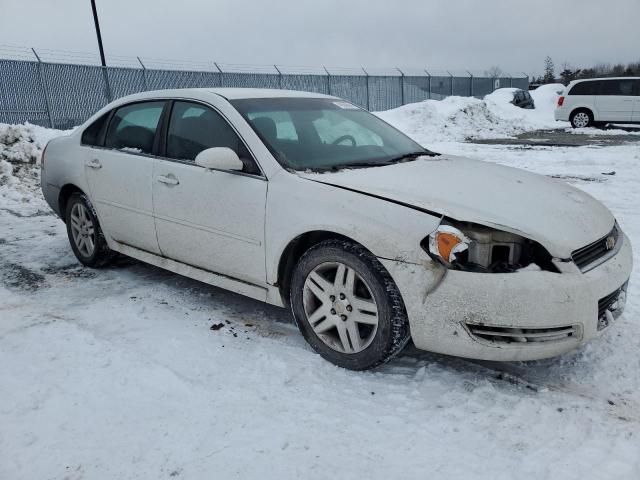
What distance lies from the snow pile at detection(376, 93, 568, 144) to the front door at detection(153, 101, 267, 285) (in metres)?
13.4

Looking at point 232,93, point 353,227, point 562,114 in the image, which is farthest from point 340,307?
point 562,114

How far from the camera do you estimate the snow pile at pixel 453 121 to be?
18.0m

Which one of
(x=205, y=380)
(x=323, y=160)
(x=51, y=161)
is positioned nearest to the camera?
(x=205, y=380)

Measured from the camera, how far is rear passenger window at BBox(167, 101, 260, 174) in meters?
3.44

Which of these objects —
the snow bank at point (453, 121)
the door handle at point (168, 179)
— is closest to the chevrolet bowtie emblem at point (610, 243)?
the door handle at point (168, 179)

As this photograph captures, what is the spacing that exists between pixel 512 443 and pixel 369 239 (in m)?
1.13

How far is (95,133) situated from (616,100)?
18.8 m

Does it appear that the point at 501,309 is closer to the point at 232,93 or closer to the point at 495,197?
the point at 495,197

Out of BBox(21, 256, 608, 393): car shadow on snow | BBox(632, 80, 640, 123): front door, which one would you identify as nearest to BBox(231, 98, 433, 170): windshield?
BBox(21, 256, 608, 393): car shadow on snow

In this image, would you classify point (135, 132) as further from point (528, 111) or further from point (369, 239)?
point (528, 111)

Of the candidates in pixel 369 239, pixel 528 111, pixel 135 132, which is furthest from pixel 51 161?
pixel 528 111

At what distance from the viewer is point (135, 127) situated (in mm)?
4262

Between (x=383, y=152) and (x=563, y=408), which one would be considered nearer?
(x=563, y=408)

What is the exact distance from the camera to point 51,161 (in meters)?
5.05
